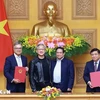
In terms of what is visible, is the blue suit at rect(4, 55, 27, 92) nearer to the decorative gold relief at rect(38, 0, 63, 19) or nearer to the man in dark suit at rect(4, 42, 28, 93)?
the man in dark suit at rect(4, 42, 28, 93)

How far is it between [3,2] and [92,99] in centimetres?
265

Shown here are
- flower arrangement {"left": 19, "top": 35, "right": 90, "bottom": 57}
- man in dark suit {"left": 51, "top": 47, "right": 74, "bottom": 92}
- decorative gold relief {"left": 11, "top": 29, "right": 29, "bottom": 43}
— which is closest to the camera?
man in dark suit {"left": 51, "top": 47, "right": 74, "bottom": 92}

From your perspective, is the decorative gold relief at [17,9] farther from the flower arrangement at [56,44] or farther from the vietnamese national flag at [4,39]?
the flower arrangement at [56,44]

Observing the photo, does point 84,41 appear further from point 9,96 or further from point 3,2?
point 9,96

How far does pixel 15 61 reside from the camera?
17.2 feet

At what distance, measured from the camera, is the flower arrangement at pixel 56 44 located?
594cm

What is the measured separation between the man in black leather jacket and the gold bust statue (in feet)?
4.21

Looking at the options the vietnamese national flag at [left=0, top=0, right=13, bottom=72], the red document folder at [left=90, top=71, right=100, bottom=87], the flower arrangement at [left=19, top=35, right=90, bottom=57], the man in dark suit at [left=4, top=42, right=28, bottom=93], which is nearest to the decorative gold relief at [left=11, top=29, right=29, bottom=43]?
the vietnamese national flag at [left=0, top=0, right=13, bottom=72]

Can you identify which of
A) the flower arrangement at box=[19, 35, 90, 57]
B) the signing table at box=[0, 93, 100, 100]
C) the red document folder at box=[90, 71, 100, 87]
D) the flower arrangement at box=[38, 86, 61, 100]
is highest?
the flower arrangement at box=[19, 35, 90, 57]

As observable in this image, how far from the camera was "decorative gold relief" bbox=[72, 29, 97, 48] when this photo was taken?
6.65 m

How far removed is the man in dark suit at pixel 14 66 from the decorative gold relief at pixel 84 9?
1734 millimetres

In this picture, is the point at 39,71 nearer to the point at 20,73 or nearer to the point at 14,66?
the point at 20,73

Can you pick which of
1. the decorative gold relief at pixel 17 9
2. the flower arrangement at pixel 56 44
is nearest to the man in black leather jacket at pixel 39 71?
the flower arrangement at pixel 56 44

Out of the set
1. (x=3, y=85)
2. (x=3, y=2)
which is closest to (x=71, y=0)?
(x=3, y=2)
